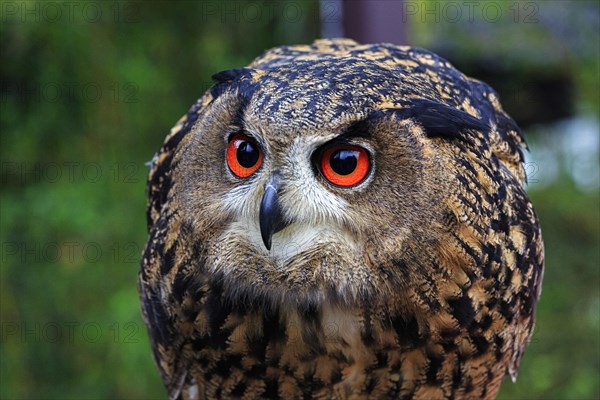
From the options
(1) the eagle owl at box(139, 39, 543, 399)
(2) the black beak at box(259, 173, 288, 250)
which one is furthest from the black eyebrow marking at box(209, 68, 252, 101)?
(2) the black beak at box(259, 173, 288, 250)

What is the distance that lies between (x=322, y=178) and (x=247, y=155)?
0.50 ft

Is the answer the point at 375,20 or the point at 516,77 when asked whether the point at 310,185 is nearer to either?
the point at 375,20

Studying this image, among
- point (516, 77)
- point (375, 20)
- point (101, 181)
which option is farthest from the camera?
point (516, 77)

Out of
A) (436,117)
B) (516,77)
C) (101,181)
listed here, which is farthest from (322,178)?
(516,77)

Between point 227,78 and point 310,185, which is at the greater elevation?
point 227,78

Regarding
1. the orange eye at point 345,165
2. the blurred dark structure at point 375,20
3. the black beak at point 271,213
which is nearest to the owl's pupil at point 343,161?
the orange eye at point 345,165

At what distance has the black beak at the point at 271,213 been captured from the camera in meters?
1.29

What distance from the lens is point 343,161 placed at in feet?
4.28

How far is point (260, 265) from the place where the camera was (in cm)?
144

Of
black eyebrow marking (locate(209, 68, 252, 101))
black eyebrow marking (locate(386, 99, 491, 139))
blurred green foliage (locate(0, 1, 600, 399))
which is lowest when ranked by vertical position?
blurred green foliage (locate(0, 1, 600, 399))

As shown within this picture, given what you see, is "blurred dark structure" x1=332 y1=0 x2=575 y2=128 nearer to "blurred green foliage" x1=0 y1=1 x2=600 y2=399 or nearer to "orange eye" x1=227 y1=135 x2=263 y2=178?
"blurred green foliage" x1=0 y1=1 x2=600 y2=399

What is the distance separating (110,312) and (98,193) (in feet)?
1.75

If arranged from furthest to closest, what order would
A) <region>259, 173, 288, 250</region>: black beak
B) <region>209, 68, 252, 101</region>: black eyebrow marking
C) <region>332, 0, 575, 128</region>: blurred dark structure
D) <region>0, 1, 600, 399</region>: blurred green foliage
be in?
<region>332, 0, 575, 128</region>: blurred dark structure < <region>0, 1, 600, 399</region>: blurred green foliage < <region>209, 68, 252, 101</region>: black eyebrow marking < <region>259, 173, 288, 250</region>: black beak

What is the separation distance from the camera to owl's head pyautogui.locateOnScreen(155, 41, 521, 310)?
4.28 ft
